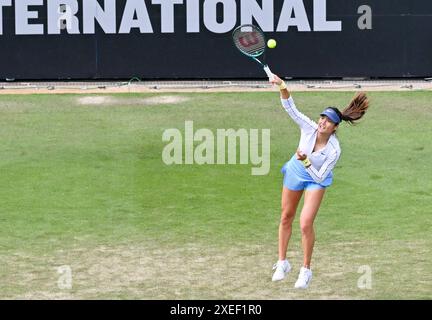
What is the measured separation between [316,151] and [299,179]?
0.34m

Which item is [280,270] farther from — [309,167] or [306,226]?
[309,167]

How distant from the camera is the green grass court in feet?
42.2

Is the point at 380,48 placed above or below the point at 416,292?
above

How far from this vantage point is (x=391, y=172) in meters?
18.4

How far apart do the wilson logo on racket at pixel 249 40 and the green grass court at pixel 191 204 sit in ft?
7.87

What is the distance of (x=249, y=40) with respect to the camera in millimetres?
14500

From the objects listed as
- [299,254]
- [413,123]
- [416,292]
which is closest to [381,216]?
[299,254]

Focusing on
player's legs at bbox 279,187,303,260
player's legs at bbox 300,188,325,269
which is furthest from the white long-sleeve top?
player's legs at bbox 279,187,303,260

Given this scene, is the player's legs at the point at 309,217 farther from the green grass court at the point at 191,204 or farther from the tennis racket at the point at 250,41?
the tennis racket at the point at 250,41

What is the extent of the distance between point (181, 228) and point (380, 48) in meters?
11.2

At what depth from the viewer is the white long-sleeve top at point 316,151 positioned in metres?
12.2

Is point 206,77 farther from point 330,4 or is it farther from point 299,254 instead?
point 299,254

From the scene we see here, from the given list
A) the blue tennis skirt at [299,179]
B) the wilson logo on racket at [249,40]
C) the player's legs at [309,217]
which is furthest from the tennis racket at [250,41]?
the player's legs at [309,217]

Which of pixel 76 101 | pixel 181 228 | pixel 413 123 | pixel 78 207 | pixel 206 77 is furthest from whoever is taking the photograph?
pixel 206 77
